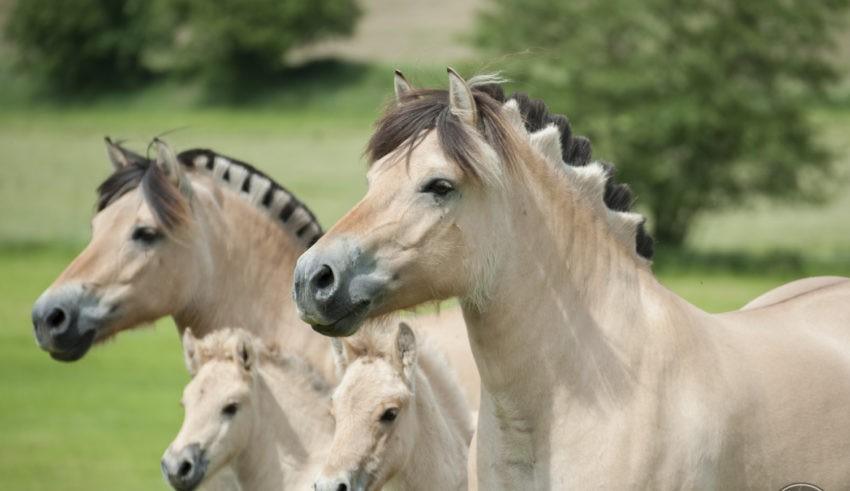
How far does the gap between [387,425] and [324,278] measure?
5.90 ft

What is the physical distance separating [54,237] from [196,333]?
111ft

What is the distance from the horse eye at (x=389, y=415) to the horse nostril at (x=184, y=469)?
1.32 m

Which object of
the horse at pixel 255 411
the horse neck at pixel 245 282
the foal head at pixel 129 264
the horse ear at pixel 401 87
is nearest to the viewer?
the horse ear at pixel 401 87

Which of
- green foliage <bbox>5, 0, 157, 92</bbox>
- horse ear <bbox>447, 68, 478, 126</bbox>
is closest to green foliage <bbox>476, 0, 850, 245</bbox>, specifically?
horse ear <bbox>447, 68, 478, 126</bbox>

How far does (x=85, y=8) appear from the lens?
7862 centimetres

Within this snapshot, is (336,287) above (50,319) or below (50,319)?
below

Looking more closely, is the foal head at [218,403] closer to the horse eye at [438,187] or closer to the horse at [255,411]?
the horse at [255,411]

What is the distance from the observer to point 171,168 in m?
7.96

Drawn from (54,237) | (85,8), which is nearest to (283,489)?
(54,237)

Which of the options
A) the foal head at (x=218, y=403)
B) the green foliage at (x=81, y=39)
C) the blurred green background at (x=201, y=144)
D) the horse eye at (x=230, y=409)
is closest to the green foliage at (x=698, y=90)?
the blurred green background at (x=201, y=144)

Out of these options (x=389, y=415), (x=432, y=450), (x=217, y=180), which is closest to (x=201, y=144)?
(x=217, y=180)

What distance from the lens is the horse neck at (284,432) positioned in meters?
7.32

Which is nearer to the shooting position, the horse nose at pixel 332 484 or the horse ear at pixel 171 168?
the horse nose at pixel 332 484

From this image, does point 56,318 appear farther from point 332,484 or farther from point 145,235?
point 332,484
